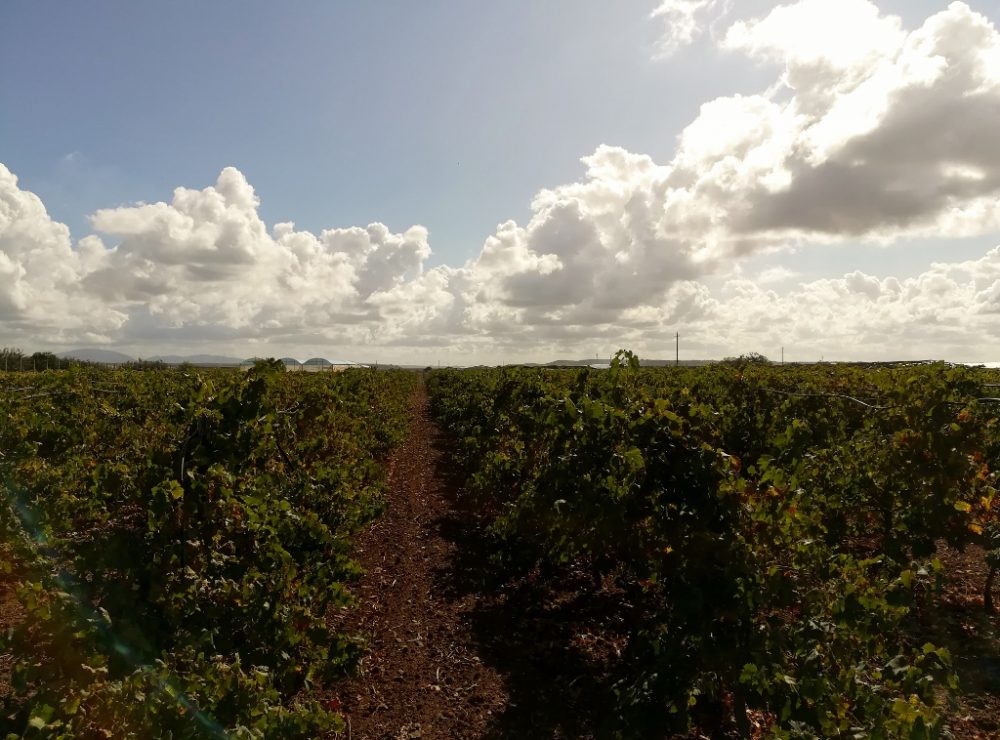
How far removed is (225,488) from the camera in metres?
3.61

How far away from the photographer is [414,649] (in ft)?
21.8

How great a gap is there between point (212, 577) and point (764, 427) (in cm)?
706

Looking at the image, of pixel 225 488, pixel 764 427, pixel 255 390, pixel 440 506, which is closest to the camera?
pixel 225 488

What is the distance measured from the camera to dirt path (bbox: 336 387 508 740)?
5387 millimetres

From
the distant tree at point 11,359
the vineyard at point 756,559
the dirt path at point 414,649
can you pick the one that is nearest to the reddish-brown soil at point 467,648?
the dirt path at point 414,649

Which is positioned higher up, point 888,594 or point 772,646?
point 888,594

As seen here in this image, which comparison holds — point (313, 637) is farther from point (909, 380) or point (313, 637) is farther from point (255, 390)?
point (909, 380)

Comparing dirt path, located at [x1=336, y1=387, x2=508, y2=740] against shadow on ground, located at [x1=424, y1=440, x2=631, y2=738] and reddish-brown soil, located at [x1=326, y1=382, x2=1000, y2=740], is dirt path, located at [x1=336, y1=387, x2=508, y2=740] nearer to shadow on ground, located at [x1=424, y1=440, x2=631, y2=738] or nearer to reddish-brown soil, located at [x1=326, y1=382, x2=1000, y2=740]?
reddish-brown soil, located at [x1=326, y1=382, x2=1000, y2=740]

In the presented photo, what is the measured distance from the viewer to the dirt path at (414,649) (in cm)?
539

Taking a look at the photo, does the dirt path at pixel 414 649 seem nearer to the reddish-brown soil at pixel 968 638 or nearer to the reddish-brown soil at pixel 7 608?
the reddish-brown soil at pixel 7 608

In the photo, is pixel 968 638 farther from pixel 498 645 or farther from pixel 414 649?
pixel 414 649

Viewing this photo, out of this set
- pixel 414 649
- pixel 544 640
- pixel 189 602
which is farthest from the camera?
pixel 544 640

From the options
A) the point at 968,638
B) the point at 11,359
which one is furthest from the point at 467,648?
the point at 11,359

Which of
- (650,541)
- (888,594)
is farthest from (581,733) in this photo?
(888,594)
